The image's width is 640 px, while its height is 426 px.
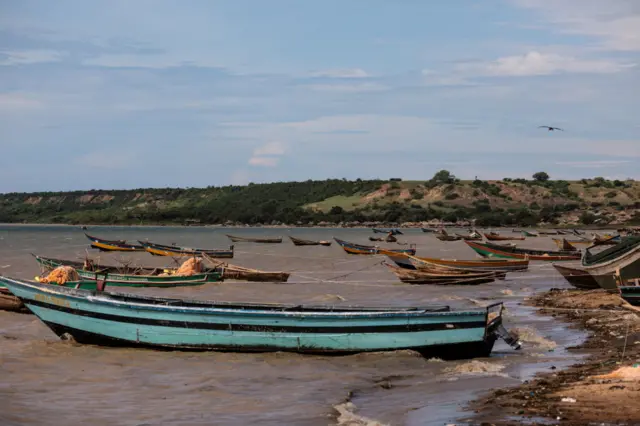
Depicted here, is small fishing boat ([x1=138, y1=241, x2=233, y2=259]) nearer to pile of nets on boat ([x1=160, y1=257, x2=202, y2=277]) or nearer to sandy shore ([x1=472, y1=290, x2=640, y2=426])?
pile of nets on boat ([x1=160, y1=257, x2=202, y2=277])

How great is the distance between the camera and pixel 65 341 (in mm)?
20000

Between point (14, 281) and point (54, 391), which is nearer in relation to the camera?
point (54, 391)

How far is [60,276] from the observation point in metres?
23.6

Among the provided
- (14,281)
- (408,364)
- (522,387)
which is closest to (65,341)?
(14,281)

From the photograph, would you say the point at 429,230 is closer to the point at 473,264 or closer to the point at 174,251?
the point at 174,251

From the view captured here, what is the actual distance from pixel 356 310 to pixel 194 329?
359 cm

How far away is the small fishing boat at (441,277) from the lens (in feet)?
118

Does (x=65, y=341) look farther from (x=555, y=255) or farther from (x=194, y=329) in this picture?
(x=555, y=255)

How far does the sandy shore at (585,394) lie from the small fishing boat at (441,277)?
1681 centimetres

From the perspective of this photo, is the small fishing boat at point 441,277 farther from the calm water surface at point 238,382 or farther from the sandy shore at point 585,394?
the sandy shore at point 585,394

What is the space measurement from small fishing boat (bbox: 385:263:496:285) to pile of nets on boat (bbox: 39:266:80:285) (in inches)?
597

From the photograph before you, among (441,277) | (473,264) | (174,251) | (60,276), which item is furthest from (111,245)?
(60,276)

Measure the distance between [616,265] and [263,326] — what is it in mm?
13679

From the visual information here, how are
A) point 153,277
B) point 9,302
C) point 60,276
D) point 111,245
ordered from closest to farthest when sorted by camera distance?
point 60,276, point 9,302, point 153,277, point 111,245
